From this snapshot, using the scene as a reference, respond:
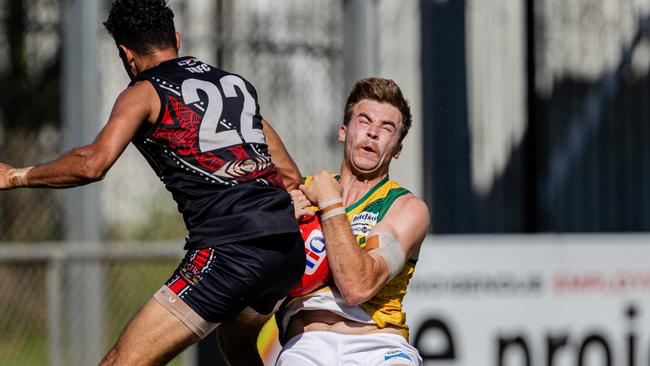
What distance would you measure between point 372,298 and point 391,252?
0.24m

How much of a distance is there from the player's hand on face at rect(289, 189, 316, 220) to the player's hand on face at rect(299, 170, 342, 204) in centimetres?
4

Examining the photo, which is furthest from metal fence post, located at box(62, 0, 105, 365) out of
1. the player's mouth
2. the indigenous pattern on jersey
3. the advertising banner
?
the player's mouth

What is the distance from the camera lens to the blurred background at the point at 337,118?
8812 mm

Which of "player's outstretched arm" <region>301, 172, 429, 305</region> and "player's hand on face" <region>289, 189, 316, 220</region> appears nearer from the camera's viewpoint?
"player's outstretched arm" <region>301, 172, 429, 305</region>

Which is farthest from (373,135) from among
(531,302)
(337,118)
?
(337,118)

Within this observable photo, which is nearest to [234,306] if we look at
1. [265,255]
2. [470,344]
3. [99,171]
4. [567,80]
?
[265,255]

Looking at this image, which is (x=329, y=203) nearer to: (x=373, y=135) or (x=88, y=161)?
(x=373, y=135)

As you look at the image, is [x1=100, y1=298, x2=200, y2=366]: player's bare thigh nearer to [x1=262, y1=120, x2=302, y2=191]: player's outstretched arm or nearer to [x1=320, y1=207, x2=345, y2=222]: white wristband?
[x1=320, y1=207, x2=345, y2=222]: white wristband

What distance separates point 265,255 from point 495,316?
3.20 meters

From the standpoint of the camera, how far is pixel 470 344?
292 inches

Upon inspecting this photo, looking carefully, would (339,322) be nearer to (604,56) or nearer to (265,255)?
(265,255)

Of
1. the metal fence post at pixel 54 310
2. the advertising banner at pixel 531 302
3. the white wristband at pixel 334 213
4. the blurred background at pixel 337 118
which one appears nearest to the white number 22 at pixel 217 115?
the white wristband at pixel 334 213

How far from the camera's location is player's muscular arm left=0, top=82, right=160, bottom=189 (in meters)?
4.30

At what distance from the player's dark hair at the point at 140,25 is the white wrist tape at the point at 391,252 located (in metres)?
1.13
